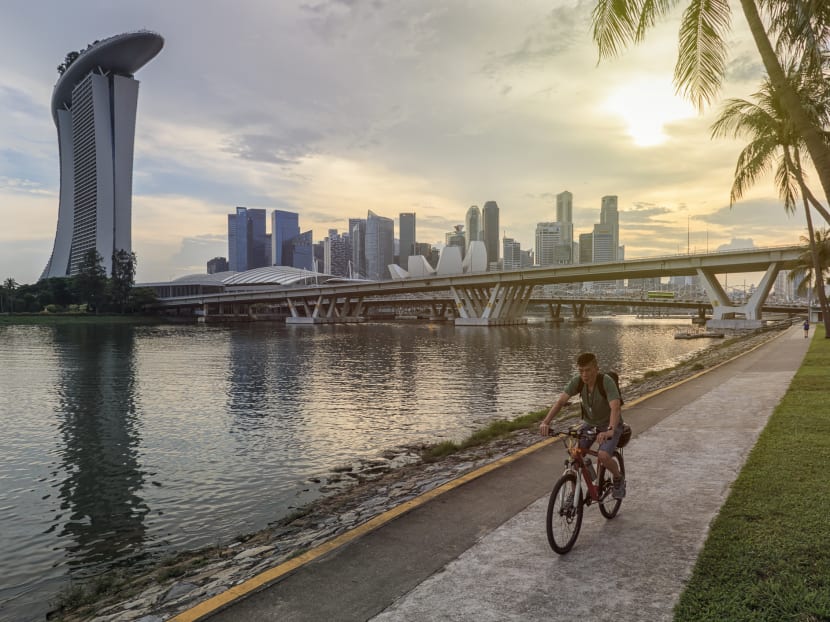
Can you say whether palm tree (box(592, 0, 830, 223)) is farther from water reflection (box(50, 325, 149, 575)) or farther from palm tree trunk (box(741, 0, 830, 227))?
water reflection (box(50, 325, 149, 575))

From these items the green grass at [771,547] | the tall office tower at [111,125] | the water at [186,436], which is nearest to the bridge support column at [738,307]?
the water at [186,436]

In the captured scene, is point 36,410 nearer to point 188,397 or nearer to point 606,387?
point 188,397

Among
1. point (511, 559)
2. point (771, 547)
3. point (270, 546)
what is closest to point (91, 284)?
point (270, 546)

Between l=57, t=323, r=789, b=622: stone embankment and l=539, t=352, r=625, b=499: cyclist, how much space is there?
3.76 meters

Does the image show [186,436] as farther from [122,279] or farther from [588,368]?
[122,279]

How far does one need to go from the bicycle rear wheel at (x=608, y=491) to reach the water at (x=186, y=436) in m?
6.49

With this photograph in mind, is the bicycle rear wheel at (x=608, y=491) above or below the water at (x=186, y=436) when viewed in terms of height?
above

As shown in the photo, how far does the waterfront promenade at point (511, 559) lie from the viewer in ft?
17.6

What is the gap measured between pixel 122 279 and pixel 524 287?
331 ft

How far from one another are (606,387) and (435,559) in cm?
299

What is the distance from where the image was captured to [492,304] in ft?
368

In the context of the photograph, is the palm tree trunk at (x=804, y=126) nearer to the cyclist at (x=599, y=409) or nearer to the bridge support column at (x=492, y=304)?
the cyclist at (x=599, y=409)

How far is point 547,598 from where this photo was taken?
17.9 feet

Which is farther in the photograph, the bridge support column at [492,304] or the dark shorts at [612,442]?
the bridge support column at [492,304]
